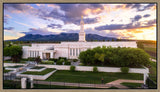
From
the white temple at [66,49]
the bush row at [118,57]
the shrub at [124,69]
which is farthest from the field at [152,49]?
the shrub at [124,69]

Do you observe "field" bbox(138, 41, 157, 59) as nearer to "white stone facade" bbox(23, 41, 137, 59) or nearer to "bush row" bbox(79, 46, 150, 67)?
"bush row" bbox(79, 46, 150, 67)

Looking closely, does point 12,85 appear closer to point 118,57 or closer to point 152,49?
point 118,57

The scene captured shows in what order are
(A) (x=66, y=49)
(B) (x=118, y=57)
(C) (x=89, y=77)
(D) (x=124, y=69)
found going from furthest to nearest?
1. (A) (x=66, y=49)
2. (B) (x=118, y=57)
3. (D) (x=124, y=69)
4. (C) (x=89, y=77)

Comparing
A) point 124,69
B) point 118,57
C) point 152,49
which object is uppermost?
point 152,49

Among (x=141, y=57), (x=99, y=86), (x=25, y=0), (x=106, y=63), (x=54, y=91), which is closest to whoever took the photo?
(x=54, y=91)

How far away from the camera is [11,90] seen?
11.0 metres

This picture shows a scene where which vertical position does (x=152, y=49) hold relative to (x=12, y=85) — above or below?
above

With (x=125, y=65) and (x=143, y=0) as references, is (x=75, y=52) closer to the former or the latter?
(x=125, y=65)

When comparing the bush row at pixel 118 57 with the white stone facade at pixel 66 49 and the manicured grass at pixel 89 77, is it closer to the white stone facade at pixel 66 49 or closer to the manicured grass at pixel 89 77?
the manicured grass at pixel 89 77

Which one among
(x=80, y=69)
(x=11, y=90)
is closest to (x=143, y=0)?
(x=80, y=69)

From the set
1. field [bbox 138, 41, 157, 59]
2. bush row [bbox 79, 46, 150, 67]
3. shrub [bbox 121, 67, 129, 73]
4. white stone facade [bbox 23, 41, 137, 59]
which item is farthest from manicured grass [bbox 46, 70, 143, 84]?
white stone facade [bbox 23, 41, 137, 59]

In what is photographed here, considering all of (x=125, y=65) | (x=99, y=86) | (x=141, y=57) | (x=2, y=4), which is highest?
(x=2, y=4)

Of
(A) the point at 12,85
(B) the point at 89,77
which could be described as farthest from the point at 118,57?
(A) the point at 12,85

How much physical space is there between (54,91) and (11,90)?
4541 millimetres
